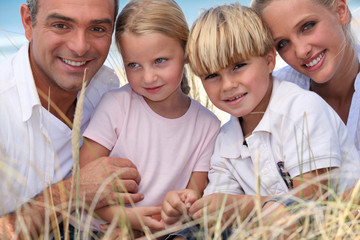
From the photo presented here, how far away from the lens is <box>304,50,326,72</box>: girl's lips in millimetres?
2816

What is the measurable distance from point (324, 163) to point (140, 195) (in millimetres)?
1056

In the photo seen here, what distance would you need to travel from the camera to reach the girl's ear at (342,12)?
2996 mm

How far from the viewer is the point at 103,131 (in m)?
2.83

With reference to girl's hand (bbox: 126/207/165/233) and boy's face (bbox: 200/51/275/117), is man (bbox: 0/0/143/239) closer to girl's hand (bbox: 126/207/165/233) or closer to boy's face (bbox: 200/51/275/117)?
girl's hand (bbox: 126/207/165/233)

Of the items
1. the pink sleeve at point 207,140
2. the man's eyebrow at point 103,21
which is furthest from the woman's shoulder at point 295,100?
the man's eyebrow at point 103,21

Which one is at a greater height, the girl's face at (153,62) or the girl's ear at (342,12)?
the girl's ear at (342,12)

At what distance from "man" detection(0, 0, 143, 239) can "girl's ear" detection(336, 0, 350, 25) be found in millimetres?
1446

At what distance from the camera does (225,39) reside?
8.55 feet

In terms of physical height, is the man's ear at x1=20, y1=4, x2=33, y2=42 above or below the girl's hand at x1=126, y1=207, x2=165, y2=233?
above

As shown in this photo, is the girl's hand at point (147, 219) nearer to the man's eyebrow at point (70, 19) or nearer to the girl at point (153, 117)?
the girl at point (153, 117)

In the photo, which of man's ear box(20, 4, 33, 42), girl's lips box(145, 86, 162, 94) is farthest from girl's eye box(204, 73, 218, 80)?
man's ear box(20, 4, 33, 42)

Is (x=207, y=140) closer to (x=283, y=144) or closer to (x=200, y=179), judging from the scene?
(x=200, y=179)

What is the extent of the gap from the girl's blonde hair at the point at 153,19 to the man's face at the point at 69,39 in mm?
139

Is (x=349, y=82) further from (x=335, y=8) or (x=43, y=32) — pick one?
(x=43, y=32)
